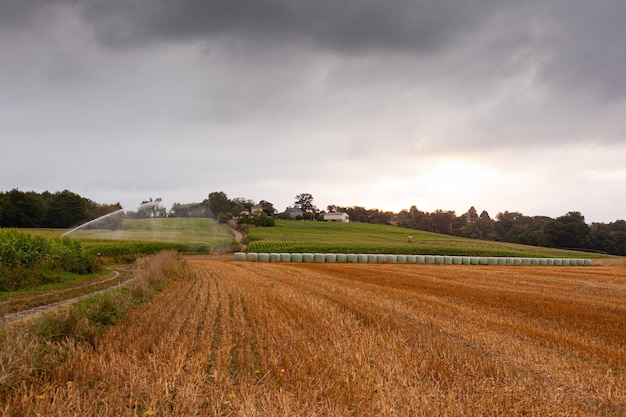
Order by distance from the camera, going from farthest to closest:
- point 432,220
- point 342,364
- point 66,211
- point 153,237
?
point 432,220 < point 66,211 < point 153,237 < point 342,364

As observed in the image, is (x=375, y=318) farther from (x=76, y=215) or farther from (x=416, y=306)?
(x=76, y=215)

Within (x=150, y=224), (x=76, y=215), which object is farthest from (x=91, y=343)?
(x=76, y=215)

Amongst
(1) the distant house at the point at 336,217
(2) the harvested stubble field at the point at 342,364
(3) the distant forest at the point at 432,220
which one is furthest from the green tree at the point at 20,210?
(1) the distant house at the point at 336,217

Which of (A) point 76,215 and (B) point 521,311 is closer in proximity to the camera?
(B) point 521,311

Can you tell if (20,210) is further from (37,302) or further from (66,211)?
(37,302)

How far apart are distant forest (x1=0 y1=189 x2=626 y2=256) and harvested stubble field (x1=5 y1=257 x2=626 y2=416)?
56.7 m

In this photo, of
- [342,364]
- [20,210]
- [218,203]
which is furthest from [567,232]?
[20,210]

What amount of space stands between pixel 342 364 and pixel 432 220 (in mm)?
154219

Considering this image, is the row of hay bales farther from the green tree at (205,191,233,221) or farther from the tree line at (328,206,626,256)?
the green tree at (205,191,233,221)

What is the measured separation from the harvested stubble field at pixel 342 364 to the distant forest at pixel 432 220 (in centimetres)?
5672

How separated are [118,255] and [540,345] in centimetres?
4079

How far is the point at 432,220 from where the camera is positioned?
15575cm

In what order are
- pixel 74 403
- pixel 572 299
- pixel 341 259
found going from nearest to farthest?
pixel 74 403 → pixel 572 299 → pixel 341 259

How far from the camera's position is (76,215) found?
91.1 meters
